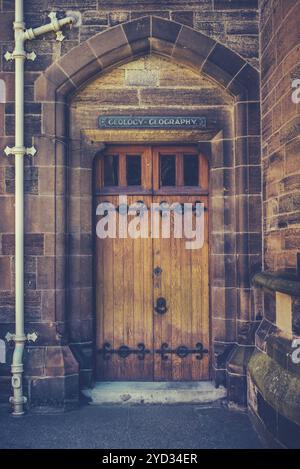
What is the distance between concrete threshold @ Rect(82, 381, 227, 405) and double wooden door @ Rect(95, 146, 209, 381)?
0.67 ft

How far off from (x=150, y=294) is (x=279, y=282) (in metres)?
1.59

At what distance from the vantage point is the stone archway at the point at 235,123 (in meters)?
4.43

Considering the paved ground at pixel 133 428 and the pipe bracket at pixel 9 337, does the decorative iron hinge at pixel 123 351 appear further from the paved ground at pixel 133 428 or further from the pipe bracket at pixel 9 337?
the pipe bracket at pixel 9 337

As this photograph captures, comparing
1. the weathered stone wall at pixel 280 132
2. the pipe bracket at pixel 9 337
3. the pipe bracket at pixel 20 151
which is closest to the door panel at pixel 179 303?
the weathered stone wall at pixel 280 132

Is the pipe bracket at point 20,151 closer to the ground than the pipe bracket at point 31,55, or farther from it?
closer to the ground

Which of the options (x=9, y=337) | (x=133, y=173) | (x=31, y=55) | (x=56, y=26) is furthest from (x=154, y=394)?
(x=56, y=26)

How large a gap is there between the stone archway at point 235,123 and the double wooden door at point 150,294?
0.34 m

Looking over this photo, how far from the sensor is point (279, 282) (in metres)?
3.61

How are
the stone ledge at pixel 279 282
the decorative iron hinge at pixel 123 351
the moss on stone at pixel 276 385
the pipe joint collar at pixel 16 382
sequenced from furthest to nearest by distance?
the decorative iron hinge at pixel 123 351 → the pipe joint collar at pixel 16 382 → the stone ledge at pixel 279 282 → the moss on stone at pixel 276 385

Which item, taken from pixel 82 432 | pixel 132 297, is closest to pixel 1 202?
pixel 132 297

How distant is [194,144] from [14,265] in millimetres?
2366

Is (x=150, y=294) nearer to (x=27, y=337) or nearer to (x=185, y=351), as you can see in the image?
(x=185, y=351)

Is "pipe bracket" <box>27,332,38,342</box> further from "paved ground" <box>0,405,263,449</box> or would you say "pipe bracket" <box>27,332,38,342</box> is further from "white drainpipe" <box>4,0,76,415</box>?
"paved ground" <box>0,405,263,449</box>

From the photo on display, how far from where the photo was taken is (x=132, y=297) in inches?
186
